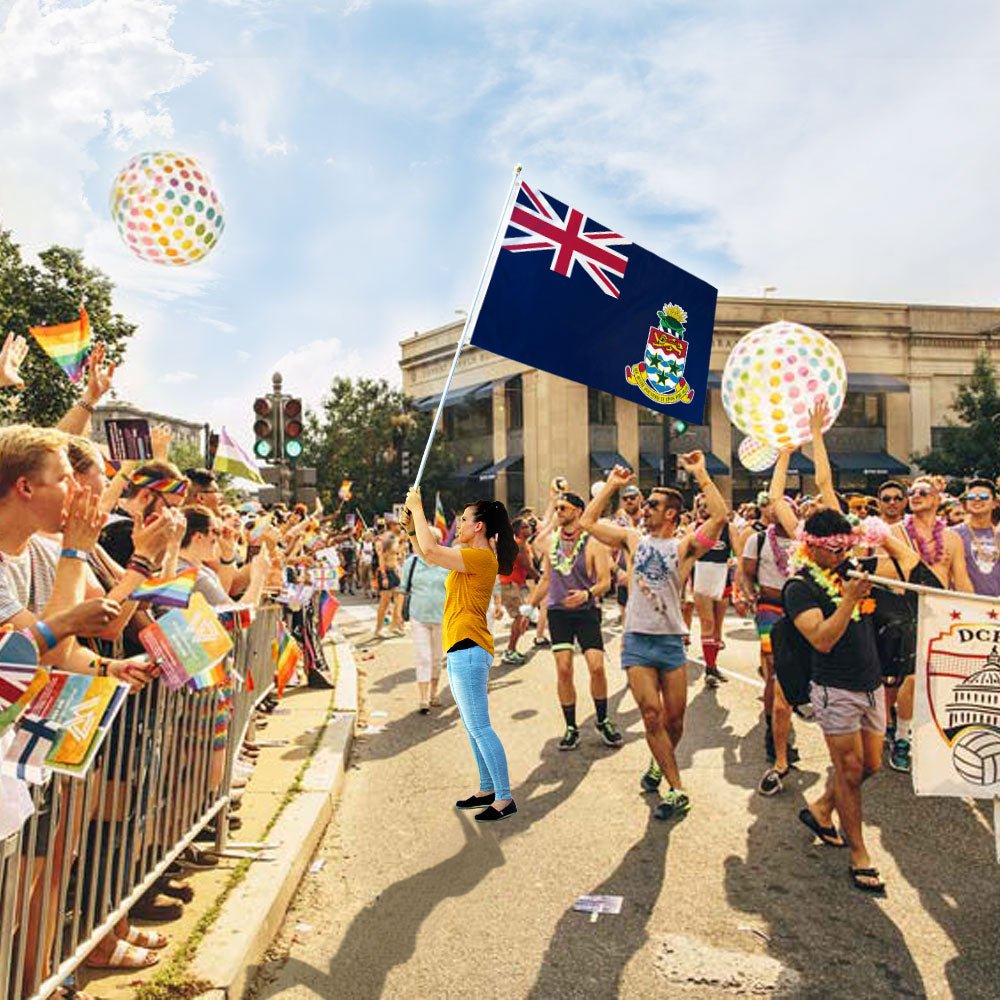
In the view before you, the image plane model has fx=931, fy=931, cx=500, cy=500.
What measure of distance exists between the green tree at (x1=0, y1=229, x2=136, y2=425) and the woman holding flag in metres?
25.1

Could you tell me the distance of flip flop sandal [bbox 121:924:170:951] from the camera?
3717mm

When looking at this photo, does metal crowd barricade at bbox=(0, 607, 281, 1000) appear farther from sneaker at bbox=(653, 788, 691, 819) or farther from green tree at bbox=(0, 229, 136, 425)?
green tree at bbox=(0, 229, 136, 425)

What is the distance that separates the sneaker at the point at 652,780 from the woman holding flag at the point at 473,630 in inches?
52.0

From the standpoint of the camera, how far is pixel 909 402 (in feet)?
129

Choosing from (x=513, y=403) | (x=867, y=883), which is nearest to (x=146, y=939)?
(x=867, y=883)

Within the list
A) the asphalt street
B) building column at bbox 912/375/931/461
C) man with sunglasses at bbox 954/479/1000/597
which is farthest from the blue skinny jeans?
building column at bbox 912/375/931/461

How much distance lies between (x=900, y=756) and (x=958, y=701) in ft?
7.62

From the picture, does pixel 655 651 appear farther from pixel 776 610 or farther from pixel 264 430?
pixel 264 430

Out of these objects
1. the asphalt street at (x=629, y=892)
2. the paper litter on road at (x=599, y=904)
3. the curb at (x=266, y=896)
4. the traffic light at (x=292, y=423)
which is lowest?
the asphalt street at (x=629, y=892)

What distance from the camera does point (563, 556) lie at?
7949mm

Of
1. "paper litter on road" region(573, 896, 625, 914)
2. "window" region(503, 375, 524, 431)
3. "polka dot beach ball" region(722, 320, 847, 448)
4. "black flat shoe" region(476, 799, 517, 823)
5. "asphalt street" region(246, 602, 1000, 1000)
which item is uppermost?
"window" region(503, 375, 524, 431)

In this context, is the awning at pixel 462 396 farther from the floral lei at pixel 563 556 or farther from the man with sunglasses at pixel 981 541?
→ the man with sunglasses at pixel 981 541

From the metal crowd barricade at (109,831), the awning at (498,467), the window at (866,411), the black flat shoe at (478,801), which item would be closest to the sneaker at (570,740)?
the black flat shoe at (478,801)

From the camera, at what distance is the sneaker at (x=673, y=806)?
5711mm
